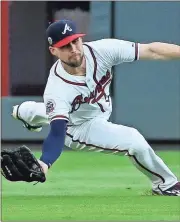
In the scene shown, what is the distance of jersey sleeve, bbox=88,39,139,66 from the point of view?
8.39m

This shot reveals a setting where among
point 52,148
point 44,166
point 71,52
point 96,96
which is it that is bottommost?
point 44,166

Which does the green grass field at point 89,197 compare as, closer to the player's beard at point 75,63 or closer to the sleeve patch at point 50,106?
the sleeve patch at point 50,106

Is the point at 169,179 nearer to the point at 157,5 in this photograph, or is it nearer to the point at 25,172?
the point at 25,172

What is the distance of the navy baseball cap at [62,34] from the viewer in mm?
8094

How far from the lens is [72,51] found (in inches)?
320

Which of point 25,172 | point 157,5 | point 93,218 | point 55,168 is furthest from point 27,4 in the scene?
point 93,218

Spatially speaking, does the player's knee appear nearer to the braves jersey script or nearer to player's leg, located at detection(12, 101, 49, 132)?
the braves jersey script

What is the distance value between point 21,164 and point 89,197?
919 mm

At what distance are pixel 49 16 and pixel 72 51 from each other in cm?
727

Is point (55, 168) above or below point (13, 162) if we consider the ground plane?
below

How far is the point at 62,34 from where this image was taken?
8117mm

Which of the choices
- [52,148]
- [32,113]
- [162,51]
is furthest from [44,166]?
[32,113]

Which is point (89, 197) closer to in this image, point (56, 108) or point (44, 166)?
point (44, 166)

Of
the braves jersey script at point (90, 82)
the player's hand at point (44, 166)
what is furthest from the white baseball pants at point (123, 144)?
the player's hand at point (44, 166)
